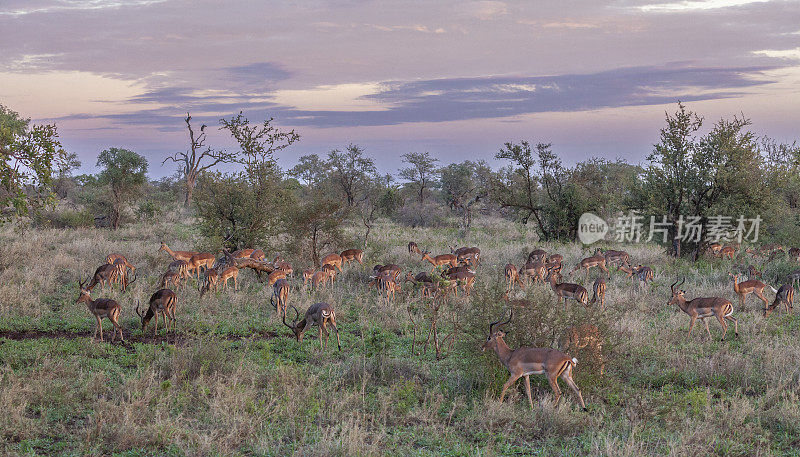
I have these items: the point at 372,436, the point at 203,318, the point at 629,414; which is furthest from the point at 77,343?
the point at 629,414

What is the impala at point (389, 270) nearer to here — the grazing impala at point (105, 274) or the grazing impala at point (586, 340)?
the grazing impala at point (105, 274)

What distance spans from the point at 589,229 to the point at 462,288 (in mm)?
13612

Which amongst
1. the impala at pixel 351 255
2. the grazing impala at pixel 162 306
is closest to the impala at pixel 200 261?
the impala at pixel 351 255

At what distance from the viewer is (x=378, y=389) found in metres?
8.25

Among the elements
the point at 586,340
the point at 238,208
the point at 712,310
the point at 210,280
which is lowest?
the point at 210,280

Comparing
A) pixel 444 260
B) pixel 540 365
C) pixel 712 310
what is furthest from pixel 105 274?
pixel 712 310

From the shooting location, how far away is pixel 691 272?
18.5m

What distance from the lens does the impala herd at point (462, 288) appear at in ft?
25.9

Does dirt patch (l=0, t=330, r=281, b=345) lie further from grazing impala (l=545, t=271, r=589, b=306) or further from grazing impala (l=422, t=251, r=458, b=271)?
grazing impala (l=422, t=251, r=458, b=271)

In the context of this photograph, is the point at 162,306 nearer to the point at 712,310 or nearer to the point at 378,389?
the point at 378,389

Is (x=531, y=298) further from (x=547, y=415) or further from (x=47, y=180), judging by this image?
(x=47, y=180)

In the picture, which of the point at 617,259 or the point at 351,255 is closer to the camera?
the point at 351,255

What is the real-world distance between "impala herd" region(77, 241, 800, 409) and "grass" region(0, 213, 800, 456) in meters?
0.29

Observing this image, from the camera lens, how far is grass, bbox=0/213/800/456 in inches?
261
